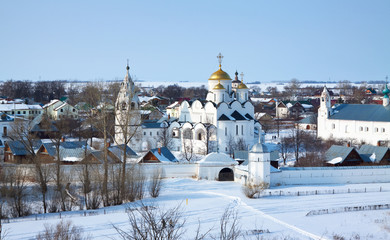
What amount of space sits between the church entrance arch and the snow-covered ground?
6.15 feet

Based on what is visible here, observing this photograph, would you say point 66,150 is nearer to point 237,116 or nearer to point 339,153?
point 237,116

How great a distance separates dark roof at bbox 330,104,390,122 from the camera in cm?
3516

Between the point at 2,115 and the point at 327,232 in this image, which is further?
the point at 2,115

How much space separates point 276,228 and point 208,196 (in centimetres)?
501

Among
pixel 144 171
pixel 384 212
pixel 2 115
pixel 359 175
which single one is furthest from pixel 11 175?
pixel 2 115

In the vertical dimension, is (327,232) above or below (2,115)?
below

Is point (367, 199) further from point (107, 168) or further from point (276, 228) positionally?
point (107, 168)

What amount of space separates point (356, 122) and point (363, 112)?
3.14ft

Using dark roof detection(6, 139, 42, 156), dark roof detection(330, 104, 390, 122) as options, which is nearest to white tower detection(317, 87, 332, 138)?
dark roof detection(330, 104, 390, 122)

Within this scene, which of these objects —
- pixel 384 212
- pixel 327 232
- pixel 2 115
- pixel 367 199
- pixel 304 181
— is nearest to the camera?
pixel 327 232

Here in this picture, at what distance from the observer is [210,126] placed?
103 ft

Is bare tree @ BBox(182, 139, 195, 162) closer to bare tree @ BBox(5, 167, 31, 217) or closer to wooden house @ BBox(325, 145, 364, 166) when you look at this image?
wooden house @ BBox(325, 145, 364, 166)

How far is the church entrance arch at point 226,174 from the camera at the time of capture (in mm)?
23966

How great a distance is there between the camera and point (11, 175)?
61.2 feet
